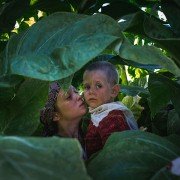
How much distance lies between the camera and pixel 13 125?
0.97 meters

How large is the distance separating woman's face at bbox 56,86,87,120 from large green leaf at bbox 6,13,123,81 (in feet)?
2.53

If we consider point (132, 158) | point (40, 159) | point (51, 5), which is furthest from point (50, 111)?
point (40, 159)

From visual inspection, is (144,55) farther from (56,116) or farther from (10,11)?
(56,116)

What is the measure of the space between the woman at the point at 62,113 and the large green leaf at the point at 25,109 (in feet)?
2.41

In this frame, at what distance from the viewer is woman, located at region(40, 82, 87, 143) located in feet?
5.74

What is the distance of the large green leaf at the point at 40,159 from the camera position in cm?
51

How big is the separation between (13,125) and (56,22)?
25cm

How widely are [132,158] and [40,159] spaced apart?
0.26 m

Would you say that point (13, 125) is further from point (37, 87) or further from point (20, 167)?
point (20, 167)

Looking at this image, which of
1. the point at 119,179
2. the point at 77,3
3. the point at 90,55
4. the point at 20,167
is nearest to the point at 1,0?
the point at 77,3

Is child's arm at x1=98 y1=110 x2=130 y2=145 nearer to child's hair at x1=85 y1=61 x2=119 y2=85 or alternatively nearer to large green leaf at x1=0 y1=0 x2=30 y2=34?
child's hair at x1=85 y1=61 x2=119 y2=85

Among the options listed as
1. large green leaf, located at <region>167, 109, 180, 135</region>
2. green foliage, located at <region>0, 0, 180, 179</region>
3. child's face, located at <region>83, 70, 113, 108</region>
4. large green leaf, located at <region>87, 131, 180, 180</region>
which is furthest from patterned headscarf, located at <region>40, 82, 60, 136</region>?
large green leaf, located at <region>87, 131, 180, 180</region>

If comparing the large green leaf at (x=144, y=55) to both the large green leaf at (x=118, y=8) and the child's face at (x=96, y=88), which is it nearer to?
the large green leaf at (x=118, y=8)

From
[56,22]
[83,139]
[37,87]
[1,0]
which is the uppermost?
[56,22]
